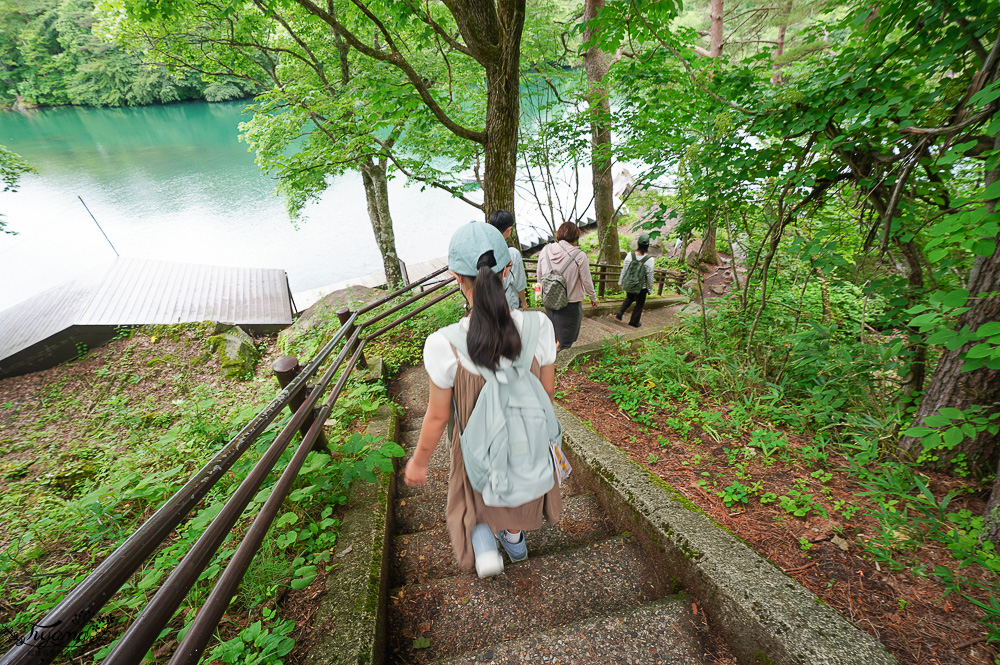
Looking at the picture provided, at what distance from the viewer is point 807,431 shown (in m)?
2.76

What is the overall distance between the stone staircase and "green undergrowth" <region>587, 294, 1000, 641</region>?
744 millimetres

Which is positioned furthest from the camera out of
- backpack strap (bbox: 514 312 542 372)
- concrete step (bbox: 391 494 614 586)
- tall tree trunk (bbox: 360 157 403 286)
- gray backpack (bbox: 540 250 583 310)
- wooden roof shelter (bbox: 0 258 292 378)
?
tall tree trunk (bbox: 360 157 403 286)

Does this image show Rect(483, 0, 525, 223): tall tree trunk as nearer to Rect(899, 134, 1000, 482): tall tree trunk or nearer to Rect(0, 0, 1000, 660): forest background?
Rect(0, 0, 1000, 660): forest background

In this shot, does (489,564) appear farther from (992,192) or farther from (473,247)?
(992,192)

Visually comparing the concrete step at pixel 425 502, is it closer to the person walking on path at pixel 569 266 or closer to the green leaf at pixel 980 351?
the person walking on path at pixel 569 266

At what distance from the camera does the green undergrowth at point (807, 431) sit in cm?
179

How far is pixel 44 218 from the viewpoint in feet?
68.0

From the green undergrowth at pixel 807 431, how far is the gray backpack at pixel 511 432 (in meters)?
1.41

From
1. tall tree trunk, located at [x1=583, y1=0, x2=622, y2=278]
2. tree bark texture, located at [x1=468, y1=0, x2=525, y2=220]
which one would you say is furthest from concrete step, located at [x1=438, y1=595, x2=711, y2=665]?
tall tree trunk, located at [x1=583, y1=0, x2=622, y2=278]

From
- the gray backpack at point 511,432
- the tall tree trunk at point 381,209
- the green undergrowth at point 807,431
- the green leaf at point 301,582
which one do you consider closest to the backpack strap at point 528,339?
the gray backpack at point 511,432

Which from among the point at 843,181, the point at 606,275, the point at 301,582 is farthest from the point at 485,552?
the point at 606,275

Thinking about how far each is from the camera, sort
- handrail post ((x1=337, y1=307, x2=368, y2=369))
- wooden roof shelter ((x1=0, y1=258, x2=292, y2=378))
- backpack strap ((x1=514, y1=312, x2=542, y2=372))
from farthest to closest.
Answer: wooden roof shelter ((x1=0, y1=258, x2=292, y2=378)) → handrail post ((x1=337, y1=307, x2=368, y2=369)) → backpack strap ((x1=514, y1=312, x2=542, y2=372))

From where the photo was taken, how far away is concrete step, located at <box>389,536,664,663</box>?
5.73 ft

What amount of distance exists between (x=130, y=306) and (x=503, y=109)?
9.36m
